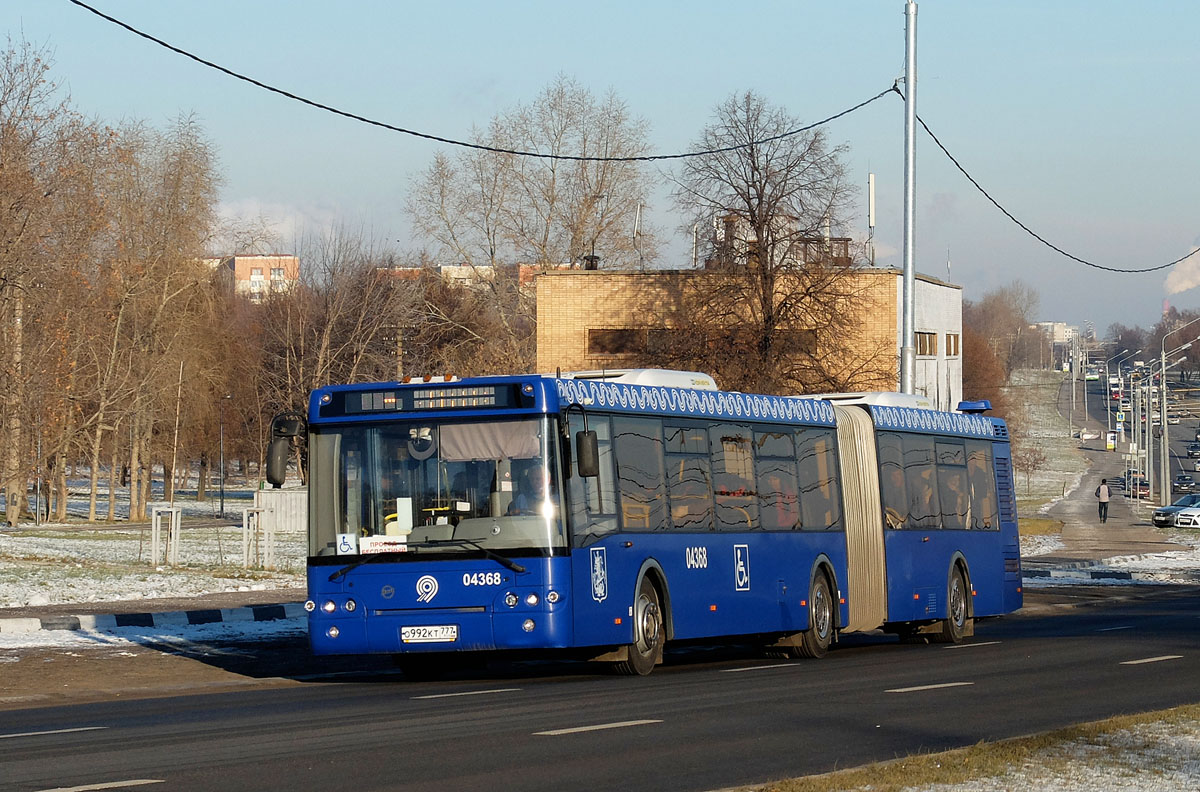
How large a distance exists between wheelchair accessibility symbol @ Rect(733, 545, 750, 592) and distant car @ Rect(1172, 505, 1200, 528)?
2278 inches

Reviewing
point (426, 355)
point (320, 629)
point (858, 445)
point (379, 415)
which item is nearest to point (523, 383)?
point (379, 415)

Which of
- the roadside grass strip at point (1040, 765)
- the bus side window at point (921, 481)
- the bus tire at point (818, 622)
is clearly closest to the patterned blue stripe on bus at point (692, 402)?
the bus tire at point (818, 622)

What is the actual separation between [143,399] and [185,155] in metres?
11.7

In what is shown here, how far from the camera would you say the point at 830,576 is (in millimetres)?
20094

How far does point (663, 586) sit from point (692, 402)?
7.03 ft

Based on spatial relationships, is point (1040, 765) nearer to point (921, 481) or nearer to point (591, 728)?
point (591, 728)

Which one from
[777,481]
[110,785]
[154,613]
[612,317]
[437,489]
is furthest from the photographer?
[612,317]

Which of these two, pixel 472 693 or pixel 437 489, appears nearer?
pixel 472 693

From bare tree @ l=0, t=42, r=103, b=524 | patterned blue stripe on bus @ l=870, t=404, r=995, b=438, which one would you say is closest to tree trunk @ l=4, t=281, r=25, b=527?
bare tree @ l=0, t=42, r=103, b=524

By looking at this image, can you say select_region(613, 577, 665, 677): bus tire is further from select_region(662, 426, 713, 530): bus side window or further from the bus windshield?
the bus windshield

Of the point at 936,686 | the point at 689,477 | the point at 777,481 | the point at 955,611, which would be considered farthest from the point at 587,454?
the point at 955,611

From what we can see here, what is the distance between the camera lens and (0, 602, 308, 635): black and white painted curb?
69.6 feet

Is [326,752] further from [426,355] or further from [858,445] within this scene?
[426,355]

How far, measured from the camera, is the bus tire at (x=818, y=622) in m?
19.6
